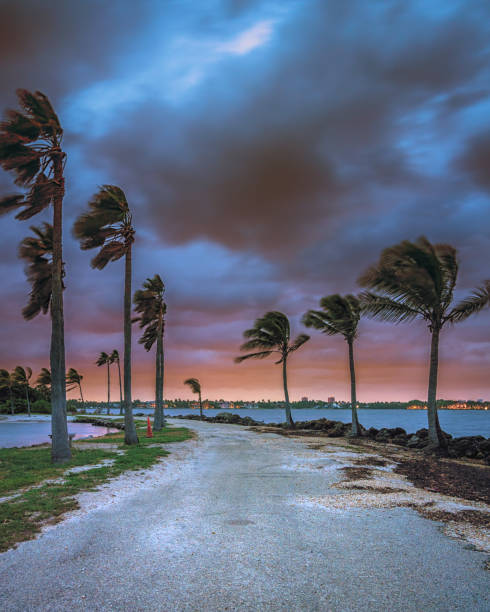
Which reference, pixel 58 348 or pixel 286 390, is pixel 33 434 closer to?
pixel 286 390

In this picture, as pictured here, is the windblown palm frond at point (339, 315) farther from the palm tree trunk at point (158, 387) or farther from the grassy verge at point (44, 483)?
the grassy verge at point (44, 483)

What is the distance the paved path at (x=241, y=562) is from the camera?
365cm

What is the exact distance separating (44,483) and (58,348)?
201 inches

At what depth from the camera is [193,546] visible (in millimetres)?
5004

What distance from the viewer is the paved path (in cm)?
365

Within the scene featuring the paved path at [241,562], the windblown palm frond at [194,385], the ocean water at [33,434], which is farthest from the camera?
the windblown palm frond at [194,385]

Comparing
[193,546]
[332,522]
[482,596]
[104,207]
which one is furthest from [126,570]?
[104,207]

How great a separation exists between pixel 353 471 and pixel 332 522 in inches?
207

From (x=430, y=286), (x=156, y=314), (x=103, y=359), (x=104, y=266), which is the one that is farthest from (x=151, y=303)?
(x=103, y=359)

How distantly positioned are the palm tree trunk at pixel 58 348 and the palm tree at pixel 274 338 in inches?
904

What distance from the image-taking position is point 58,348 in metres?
12.8

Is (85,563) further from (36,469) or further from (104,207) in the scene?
(104,207)

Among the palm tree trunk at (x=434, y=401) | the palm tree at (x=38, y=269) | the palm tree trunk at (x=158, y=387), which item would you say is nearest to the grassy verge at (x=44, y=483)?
the palm tree at (x=38, y=269)

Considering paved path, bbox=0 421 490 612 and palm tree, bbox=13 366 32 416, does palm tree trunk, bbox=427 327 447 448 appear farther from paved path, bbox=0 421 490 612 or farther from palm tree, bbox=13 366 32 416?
palm tree, bbox=13 366 32 416
